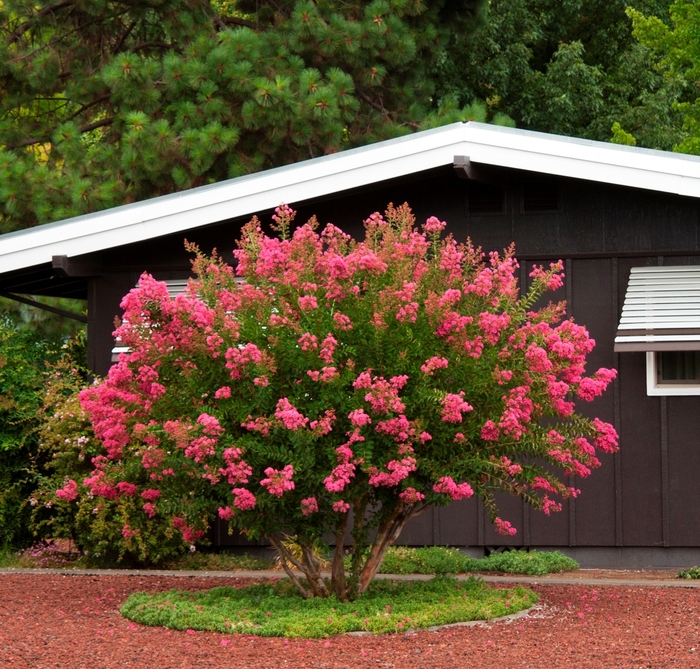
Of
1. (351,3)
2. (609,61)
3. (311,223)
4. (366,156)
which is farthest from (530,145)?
(609,61)

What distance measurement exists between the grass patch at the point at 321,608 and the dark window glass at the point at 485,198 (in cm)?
394

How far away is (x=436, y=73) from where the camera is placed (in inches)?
925

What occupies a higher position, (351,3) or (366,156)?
(351,3)

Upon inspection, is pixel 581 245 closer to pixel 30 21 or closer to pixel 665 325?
pixel 665 325

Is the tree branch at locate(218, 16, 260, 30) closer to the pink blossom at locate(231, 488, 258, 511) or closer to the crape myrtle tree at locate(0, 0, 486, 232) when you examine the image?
the crape myrtle tree at locate(0, 0, 486, 232)

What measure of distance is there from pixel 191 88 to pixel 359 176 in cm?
784

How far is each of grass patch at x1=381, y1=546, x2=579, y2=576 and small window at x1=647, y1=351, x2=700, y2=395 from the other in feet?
5.94

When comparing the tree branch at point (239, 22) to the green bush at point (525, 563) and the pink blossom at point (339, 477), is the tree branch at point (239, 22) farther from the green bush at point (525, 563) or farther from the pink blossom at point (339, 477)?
the pink blossom at point (339, 477)

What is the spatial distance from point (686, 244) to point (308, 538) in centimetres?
490

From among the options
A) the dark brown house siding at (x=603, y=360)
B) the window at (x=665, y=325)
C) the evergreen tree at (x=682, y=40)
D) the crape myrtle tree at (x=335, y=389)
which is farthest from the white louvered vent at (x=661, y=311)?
→ the evergreen tree at (x=682, y=40)

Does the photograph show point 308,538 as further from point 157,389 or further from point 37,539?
point 37,539

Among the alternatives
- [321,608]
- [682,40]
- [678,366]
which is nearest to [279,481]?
[321,608]

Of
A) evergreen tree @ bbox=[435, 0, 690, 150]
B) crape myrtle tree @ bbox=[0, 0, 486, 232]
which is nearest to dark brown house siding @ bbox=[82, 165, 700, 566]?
crape myrtle tree @ bbox=[0, 0, 486, 232]

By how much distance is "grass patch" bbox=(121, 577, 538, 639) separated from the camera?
23.7 ft
